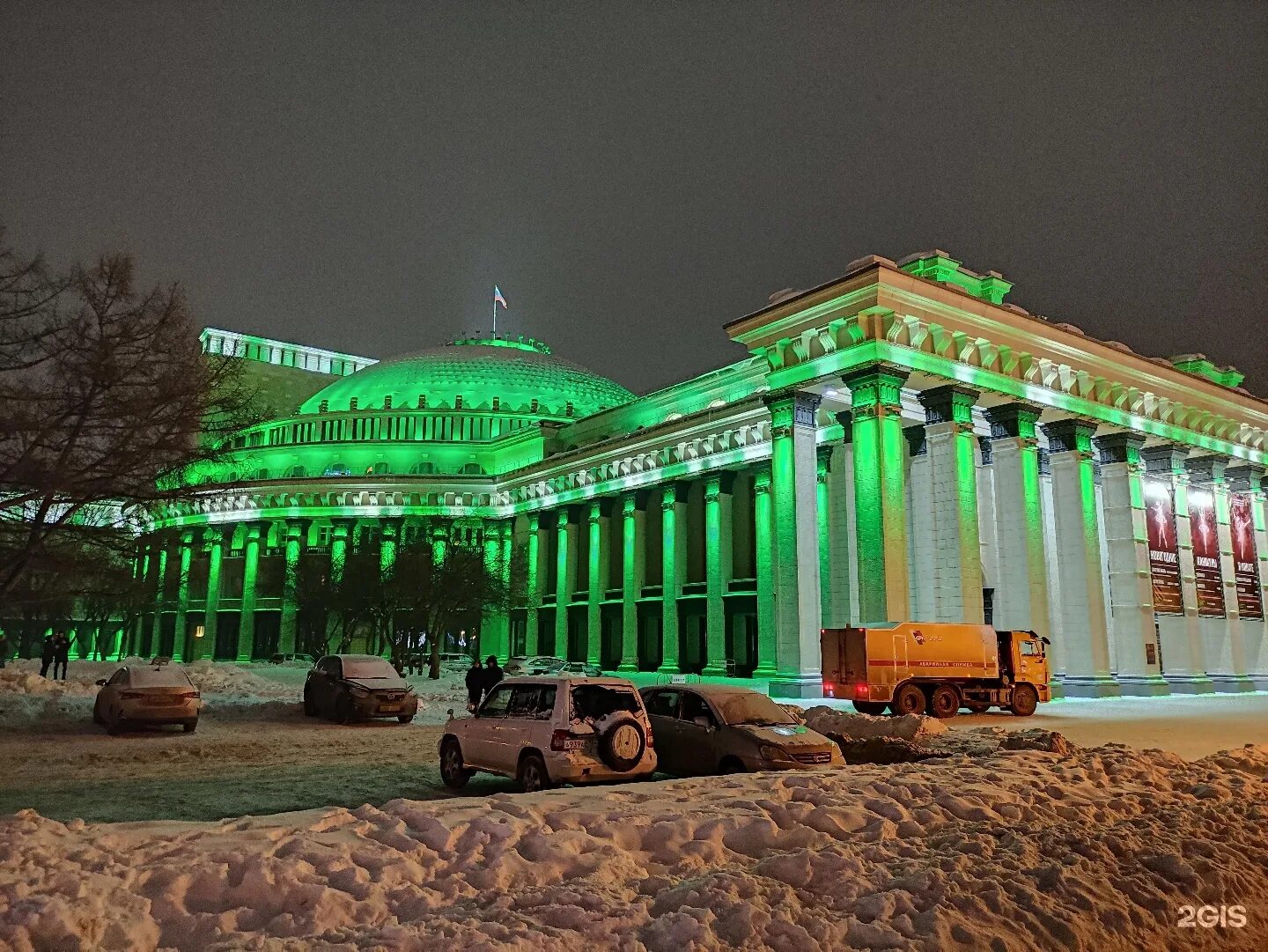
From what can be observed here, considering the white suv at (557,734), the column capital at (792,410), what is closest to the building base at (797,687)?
the column capital at (792,410)

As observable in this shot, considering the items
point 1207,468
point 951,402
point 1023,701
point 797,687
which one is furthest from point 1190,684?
point 797,687

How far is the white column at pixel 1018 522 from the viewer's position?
109 ft

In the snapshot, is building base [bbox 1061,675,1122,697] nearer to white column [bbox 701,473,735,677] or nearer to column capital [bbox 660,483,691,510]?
white column [bbox 701,473,735,677]

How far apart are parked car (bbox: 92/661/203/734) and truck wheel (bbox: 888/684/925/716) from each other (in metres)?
17.2

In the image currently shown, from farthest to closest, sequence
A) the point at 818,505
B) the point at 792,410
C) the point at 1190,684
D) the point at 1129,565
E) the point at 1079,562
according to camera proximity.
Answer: the point at 818,505 → the point at 1190,684 → the point at 1129,565 → the point at 1079,562 → the point at 792,410

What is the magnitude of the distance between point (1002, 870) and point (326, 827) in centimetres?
577

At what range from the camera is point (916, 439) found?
124ft

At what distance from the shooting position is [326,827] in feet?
26.8

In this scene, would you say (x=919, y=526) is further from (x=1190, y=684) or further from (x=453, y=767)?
(x=453, y=767)

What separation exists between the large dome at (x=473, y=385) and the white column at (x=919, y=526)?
48.9 meters

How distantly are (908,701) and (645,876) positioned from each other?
18.4m

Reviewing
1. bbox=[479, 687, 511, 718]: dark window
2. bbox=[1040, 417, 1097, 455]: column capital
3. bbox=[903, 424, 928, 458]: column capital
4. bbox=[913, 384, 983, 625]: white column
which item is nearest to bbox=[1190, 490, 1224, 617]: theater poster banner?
bbox=[1040, 417, 1097, 455]: column capital

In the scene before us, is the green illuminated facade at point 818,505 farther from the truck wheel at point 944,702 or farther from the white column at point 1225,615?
the truck wheel at point 944,702

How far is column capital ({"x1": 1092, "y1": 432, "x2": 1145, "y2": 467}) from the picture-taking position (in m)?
39.4
